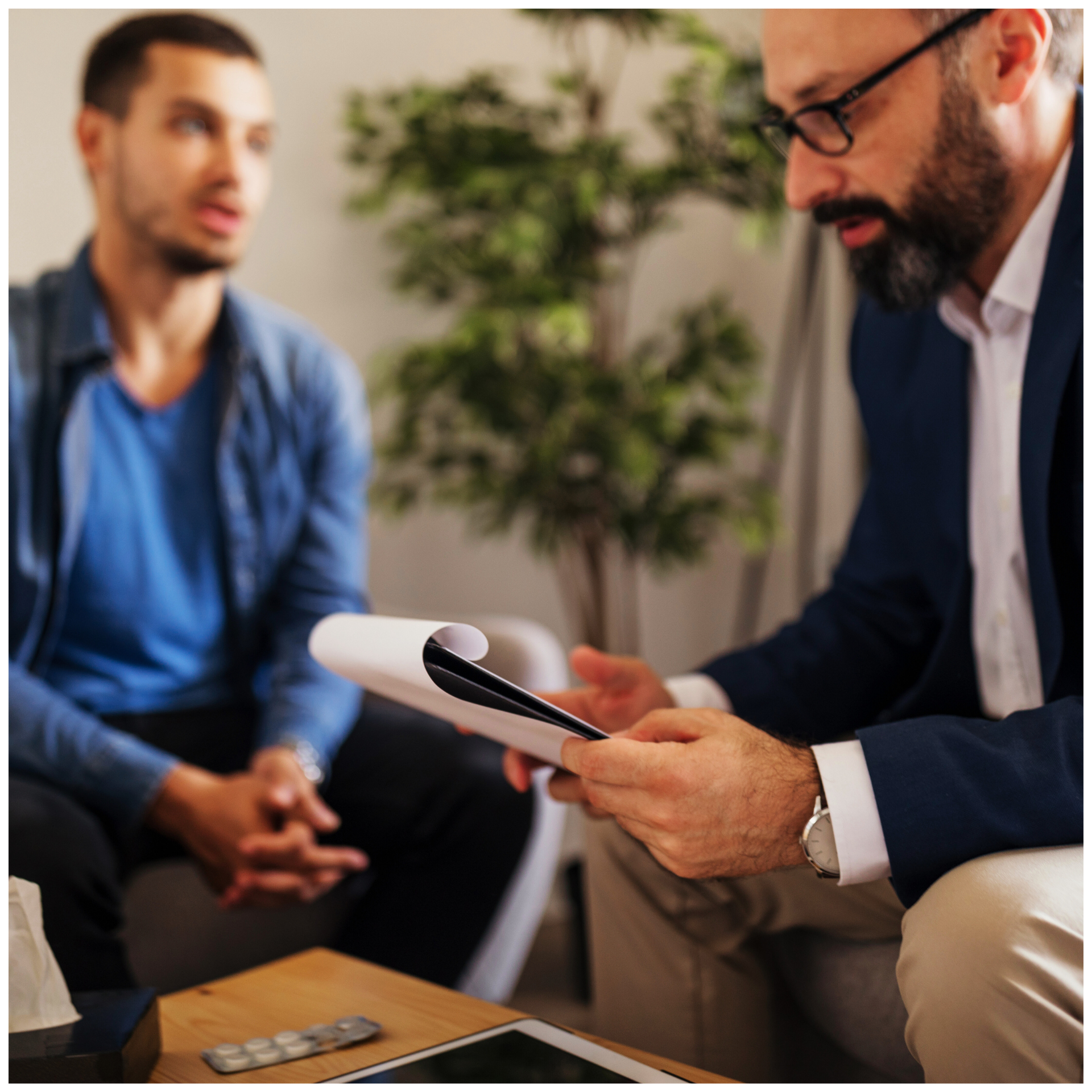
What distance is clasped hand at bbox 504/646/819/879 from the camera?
2.49 feet

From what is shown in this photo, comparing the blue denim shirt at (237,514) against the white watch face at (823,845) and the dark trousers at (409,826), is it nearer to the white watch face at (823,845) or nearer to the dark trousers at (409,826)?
the dark trousers at (409,826)

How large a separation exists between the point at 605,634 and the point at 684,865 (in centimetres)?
158

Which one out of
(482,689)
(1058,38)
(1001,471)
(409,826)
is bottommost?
(409,826)

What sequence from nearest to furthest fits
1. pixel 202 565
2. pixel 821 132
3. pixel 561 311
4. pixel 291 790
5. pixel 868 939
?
1. pixel 868 939
2. pixel 821 132
3. pixel 291 790
4. pixel 202 565
5. pixel 561 311

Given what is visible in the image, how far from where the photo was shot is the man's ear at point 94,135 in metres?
1.56

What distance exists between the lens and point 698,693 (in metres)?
1.16

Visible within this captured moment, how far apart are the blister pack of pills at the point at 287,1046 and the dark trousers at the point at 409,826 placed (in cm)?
58

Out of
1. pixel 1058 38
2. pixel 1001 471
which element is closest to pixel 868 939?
pixel 1001 471

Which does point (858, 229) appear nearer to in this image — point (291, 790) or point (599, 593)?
point (291, 790)

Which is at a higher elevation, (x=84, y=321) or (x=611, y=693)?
(x=84, y=321)

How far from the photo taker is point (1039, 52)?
100 centimetres

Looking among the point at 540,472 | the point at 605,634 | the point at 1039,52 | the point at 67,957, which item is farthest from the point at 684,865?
the point at 605,634

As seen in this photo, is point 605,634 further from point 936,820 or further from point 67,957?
point 936,820

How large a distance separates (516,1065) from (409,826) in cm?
71
